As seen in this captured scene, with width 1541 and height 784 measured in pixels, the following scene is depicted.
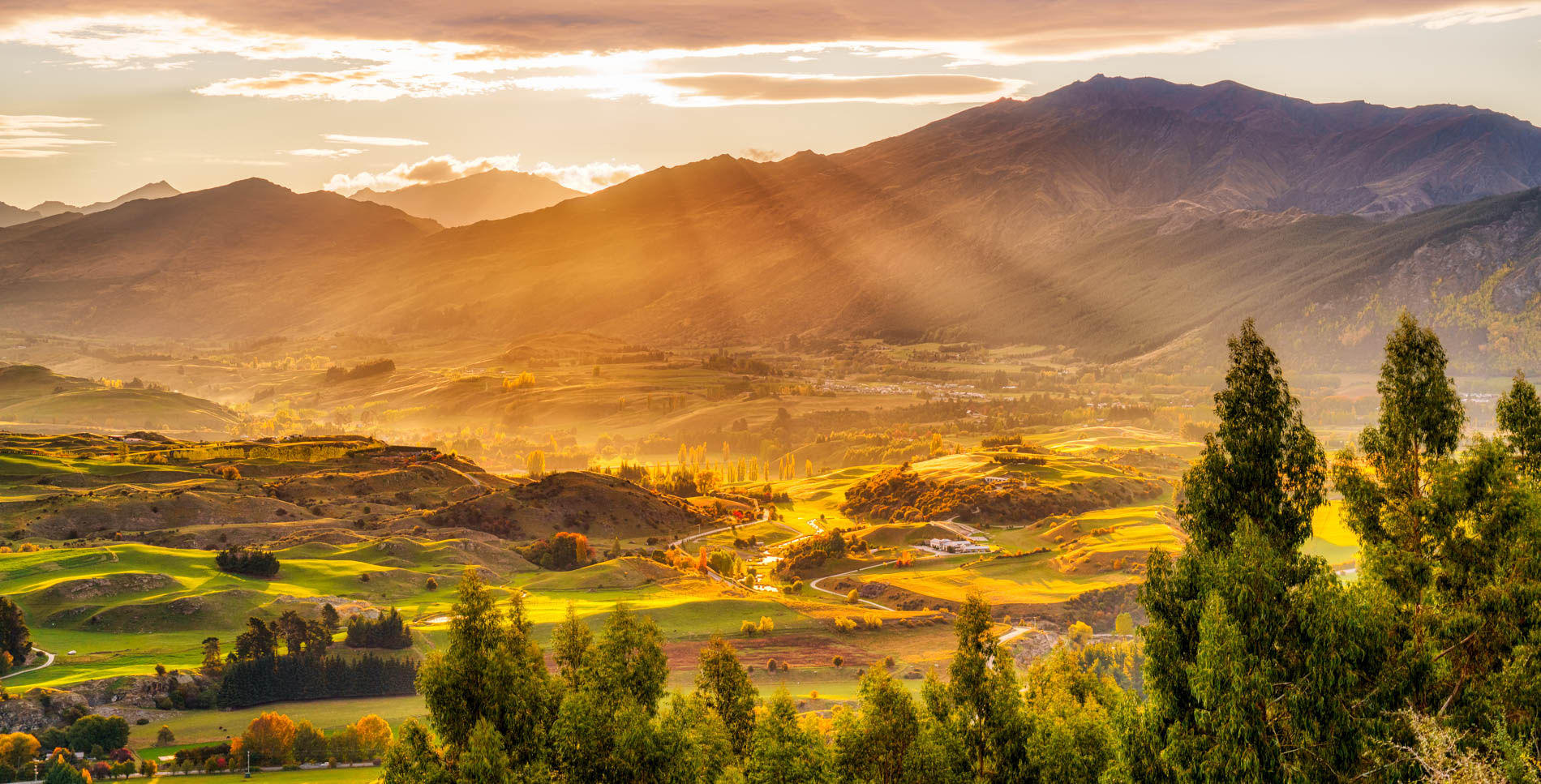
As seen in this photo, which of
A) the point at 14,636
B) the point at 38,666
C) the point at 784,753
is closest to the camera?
the point at 784,753

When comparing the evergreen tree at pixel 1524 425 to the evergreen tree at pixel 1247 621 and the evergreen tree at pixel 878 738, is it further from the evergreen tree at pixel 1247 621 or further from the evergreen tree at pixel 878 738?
the evergreen tree at pixel 878 738

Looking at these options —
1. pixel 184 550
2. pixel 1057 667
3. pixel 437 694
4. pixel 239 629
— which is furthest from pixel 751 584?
pixel 437 694

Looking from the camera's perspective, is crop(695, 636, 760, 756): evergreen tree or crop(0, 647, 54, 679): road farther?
crop(0, 647, 54, 679): road

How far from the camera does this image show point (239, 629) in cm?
13450

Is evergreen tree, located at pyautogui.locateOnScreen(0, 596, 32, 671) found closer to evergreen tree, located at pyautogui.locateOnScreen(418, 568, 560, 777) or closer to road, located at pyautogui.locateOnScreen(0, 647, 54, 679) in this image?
road, located at pyautogui.locateOnScreen(0, 647, 54, 679)

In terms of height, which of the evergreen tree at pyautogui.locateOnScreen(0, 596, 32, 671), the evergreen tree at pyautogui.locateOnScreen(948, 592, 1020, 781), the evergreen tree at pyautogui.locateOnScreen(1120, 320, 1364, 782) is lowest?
the evergreen tree at pyautogui.locateOnScreen(0, 596, 32, 671)

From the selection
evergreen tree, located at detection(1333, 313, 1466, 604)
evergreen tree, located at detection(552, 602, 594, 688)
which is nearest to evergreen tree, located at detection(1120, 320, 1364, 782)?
evergreen tree, located at detection(1333, 313, 1466, 604)

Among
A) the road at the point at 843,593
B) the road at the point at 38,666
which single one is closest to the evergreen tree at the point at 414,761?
the road at the point at 38,666

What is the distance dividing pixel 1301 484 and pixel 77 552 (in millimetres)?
170993

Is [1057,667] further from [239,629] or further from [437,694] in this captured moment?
[239,629]

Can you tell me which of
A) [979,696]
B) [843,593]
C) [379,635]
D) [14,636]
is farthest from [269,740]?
[843,593]

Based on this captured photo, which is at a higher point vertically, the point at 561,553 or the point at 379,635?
the point at 379,635

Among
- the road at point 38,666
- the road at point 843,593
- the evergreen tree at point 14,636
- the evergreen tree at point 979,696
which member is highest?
the evergreen tree at point 979,696

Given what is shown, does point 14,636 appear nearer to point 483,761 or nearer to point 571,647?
point 571,647
